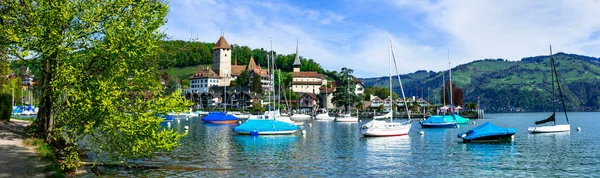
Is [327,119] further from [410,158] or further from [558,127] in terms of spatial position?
[410,158]

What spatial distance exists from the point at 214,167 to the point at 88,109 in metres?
10.9

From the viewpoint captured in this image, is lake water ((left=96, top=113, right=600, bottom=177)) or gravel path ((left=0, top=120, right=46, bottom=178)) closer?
gravel path ((left=0, top=120, right=46, bottom=178))

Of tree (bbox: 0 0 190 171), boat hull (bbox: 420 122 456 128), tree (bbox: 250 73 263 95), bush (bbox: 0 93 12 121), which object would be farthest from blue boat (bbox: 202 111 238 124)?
tree (bbox: 250 73 263 95)

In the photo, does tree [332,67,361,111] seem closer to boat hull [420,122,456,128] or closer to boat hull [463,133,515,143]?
boat hull [420,122,456,128]

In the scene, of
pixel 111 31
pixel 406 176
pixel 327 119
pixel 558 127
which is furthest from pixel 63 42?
pixel 327 119

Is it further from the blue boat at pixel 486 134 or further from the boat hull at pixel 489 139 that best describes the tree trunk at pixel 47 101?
the boat hull at pixel 489 139

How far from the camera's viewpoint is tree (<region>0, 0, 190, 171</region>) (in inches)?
765

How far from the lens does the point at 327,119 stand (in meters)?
118

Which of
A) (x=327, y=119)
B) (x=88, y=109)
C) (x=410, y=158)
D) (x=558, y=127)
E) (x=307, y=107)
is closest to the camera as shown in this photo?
(x=88, y=109)

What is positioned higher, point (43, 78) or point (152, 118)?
point (43, 78)

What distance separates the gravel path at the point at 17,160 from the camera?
19.4 metres

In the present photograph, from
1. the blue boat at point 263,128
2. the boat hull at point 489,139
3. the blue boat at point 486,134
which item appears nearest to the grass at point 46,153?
the blue boat at point 263,128

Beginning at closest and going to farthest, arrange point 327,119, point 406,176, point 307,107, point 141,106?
1. point 141,106
2. point 406,176
3. point 327,119
4. point 307,107

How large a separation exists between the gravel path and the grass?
0.23 meters
